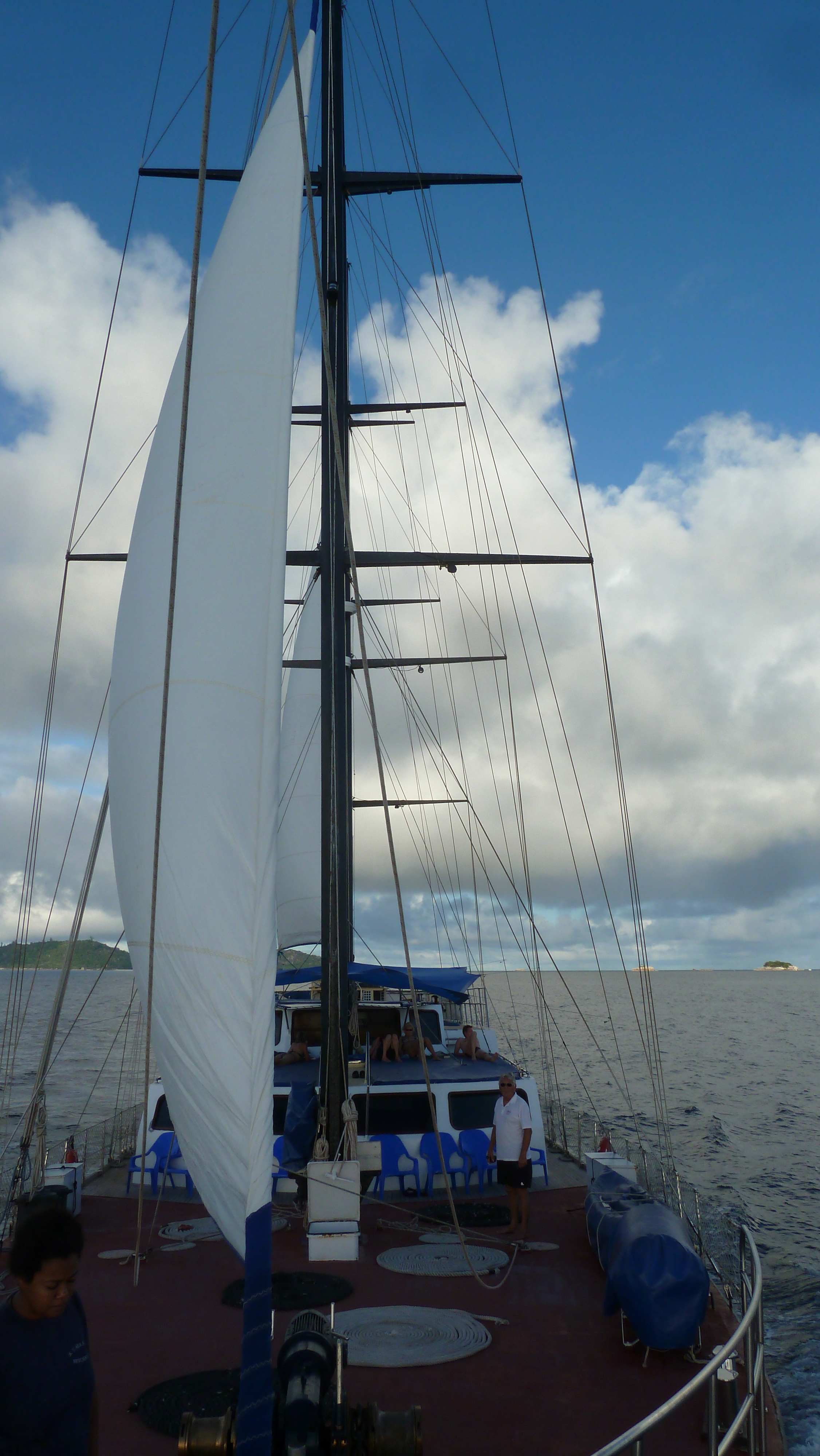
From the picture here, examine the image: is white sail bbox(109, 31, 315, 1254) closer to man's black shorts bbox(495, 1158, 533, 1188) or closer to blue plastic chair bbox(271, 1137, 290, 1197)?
man's black shorts bbox(495, 1158, 533, 1188)

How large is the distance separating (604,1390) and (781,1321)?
28.7 feet

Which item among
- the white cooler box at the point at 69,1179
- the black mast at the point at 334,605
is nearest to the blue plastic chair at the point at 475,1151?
the black mast at the point at 334,605

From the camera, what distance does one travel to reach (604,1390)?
5660mm

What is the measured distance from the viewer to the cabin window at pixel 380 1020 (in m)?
16.2

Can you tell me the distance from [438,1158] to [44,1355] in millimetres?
9261

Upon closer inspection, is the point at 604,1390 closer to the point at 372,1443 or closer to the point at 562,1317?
the point at 562,1317

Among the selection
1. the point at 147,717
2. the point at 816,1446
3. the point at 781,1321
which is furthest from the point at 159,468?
the point at 781,1321

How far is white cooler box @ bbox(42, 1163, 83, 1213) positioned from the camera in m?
9.17

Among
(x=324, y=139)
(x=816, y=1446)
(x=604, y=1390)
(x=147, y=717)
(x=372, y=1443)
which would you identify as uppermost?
(x=324, y=139)

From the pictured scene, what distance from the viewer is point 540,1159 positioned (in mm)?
11094

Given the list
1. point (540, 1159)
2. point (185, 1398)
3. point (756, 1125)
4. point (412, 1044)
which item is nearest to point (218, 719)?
point (185, 1398)

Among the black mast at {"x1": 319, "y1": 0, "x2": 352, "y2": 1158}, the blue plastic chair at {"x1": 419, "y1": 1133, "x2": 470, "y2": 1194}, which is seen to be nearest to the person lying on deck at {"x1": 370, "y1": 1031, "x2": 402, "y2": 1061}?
the black mast at {"x1": 319, "y1": 0, "x2": 352, "y2": 1158}

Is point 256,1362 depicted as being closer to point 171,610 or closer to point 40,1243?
point 40,1243

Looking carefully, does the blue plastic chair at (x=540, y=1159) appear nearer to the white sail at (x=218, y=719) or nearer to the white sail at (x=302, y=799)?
the white sail at (x=218, y=719)
